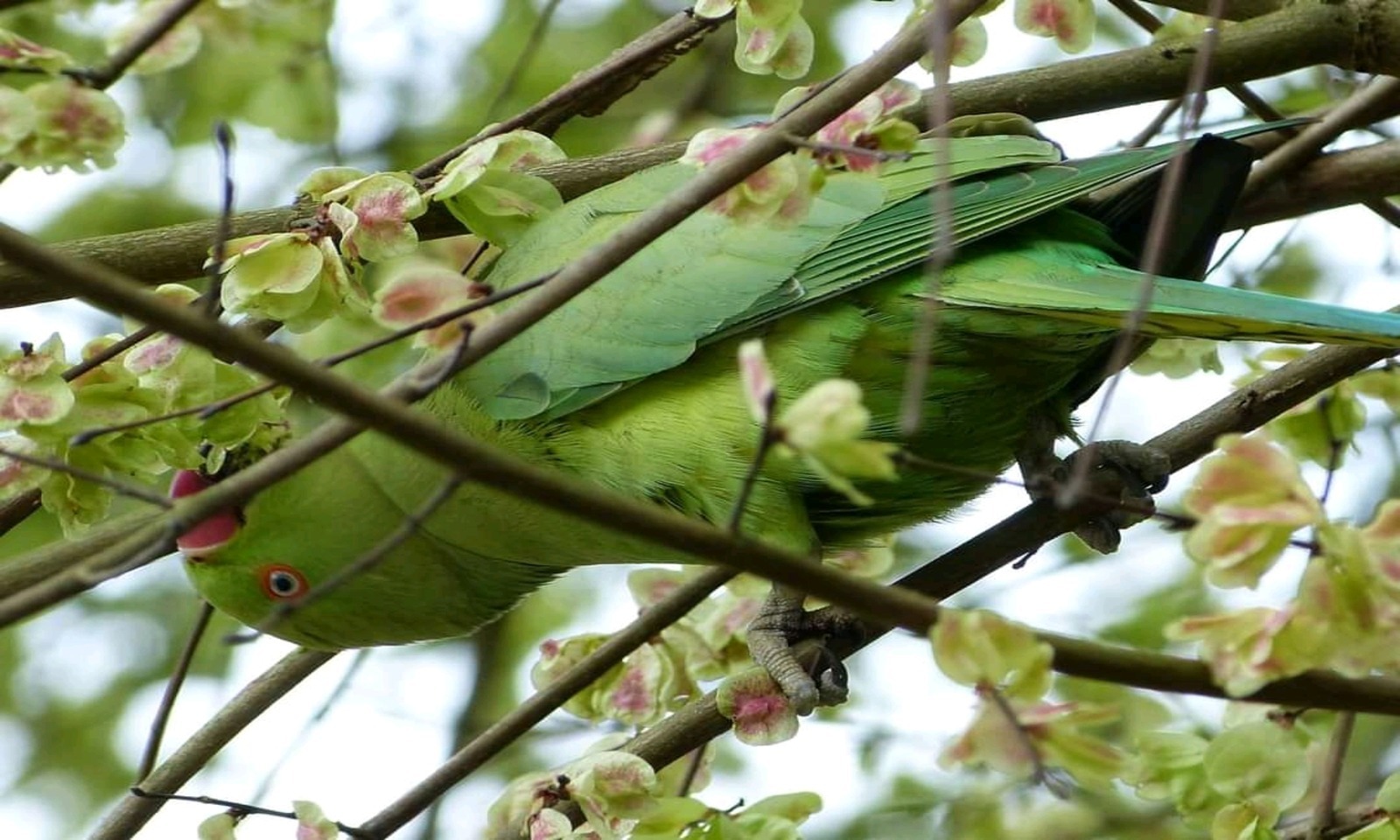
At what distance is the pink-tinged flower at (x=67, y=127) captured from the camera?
252 cm

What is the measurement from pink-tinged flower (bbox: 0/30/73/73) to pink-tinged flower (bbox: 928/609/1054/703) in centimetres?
160

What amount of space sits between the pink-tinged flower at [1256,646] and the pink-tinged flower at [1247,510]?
52 mm

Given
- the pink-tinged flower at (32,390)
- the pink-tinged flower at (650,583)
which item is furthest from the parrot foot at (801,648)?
the pink-tinged flower at (32,390)

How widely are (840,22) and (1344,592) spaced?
13.1 ft

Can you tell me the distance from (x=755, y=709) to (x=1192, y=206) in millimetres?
1214

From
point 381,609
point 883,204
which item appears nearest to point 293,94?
point 381,609

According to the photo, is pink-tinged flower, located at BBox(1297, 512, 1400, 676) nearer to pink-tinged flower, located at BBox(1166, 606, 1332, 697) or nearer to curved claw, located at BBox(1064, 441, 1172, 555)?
pink-tinged flower, located at BBox(1166, 606, 1332, 697)

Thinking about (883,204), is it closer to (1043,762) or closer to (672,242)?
(672,242)

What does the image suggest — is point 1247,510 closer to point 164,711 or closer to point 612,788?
point 612,788

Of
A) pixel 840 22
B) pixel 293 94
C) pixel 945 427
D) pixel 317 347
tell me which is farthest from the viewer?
pixel 840 22

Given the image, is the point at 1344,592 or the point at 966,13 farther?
the point at 966,13

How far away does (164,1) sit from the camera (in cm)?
329

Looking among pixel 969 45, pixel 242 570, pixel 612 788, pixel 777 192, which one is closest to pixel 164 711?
pixel 242 570

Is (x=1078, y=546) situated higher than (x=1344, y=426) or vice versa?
(x=1078, y=546)
